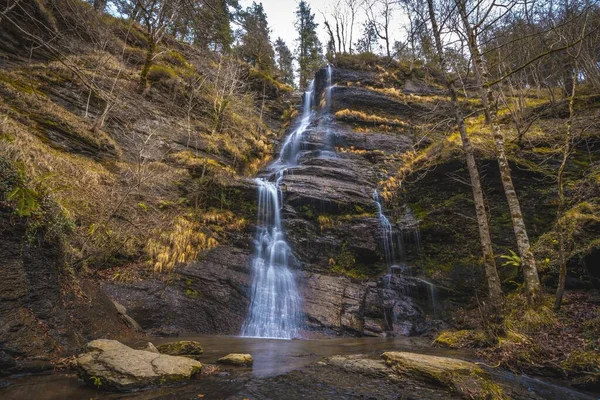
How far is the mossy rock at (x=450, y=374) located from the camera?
11.6ft

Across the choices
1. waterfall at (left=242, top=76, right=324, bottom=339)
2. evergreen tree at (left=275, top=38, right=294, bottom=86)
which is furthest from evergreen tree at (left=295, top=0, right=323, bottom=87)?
waterfall at (left=242, top=76, right=324, bottom=339)

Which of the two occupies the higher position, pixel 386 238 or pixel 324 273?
pixel 386 238

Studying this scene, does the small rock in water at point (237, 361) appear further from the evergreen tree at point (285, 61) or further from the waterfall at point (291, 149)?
the evergreen tree at point (285, 61)

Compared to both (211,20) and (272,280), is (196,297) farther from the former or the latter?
(211,20)

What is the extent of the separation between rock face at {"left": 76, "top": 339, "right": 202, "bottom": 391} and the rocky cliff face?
13.4ft

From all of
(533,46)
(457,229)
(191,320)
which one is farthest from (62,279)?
(533,46)

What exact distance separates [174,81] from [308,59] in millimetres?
25082

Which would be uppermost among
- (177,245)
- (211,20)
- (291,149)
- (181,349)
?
(291,149)

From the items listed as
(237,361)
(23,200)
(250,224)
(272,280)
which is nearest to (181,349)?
(237,361)

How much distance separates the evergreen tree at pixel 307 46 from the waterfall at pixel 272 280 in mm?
27610

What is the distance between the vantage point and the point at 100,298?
19.9 feet

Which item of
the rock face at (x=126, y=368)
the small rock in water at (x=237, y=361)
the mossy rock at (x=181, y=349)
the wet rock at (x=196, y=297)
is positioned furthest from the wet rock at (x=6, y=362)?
the wet rock at (x=196, y=297)

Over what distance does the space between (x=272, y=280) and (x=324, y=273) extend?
2.04 metres

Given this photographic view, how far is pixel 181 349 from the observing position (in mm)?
5031
